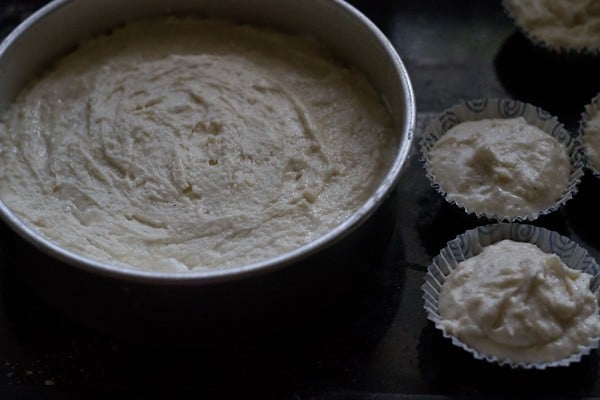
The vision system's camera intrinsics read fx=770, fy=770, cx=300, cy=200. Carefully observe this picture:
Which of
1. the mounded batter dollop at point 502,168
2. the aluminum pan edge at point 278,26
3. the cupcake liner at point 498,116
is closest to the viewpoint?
the aluminum pan edge at point 278,26

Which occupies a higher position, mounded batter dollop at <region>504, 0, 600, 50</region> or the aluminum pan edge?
the aluminum pan edge

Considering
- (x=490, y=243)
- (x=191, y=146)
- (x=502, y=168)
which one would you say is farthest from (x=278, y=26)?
(x=490, y=243)

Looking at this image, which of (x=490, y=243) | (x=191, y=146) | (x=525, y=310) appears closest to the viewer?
(x=525, y=310)

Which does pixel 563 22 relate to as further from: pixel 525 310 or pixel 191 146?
pixel 191 146

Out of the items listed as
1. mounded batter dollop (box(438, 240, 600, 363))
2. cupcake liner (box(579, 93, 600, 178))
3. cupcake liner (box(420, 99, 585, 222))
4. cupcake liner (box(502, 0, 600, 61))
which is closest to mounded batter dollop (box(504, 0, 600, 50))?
cupcake liner (box(502, 0, 600, 61))

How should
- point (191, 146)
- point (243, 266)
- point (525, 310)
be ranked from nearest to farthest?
point (243, 266)
point (525, 310)
point (191, 146)

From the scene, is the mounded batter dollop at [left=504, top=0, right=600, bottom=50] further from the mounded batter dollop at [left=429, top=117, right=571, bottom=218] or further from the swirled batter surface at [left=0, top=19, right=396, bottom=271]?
the swirled batter surface at [left=0, top=19, right=396, bottom=271]

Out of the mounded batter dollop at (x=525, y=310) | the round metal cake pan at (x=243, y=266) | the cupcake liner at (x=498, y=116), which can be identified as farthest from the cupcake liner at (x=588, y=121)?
the round metal cake pan at (x=243, y=266)

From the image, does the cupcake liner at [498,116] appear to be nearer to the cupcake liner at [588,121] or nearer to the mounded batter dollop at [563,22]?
the cupcake liner at [588,121]

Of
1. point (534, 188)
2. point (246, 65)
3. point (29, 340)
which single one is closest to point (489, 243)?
point (534, 188)
